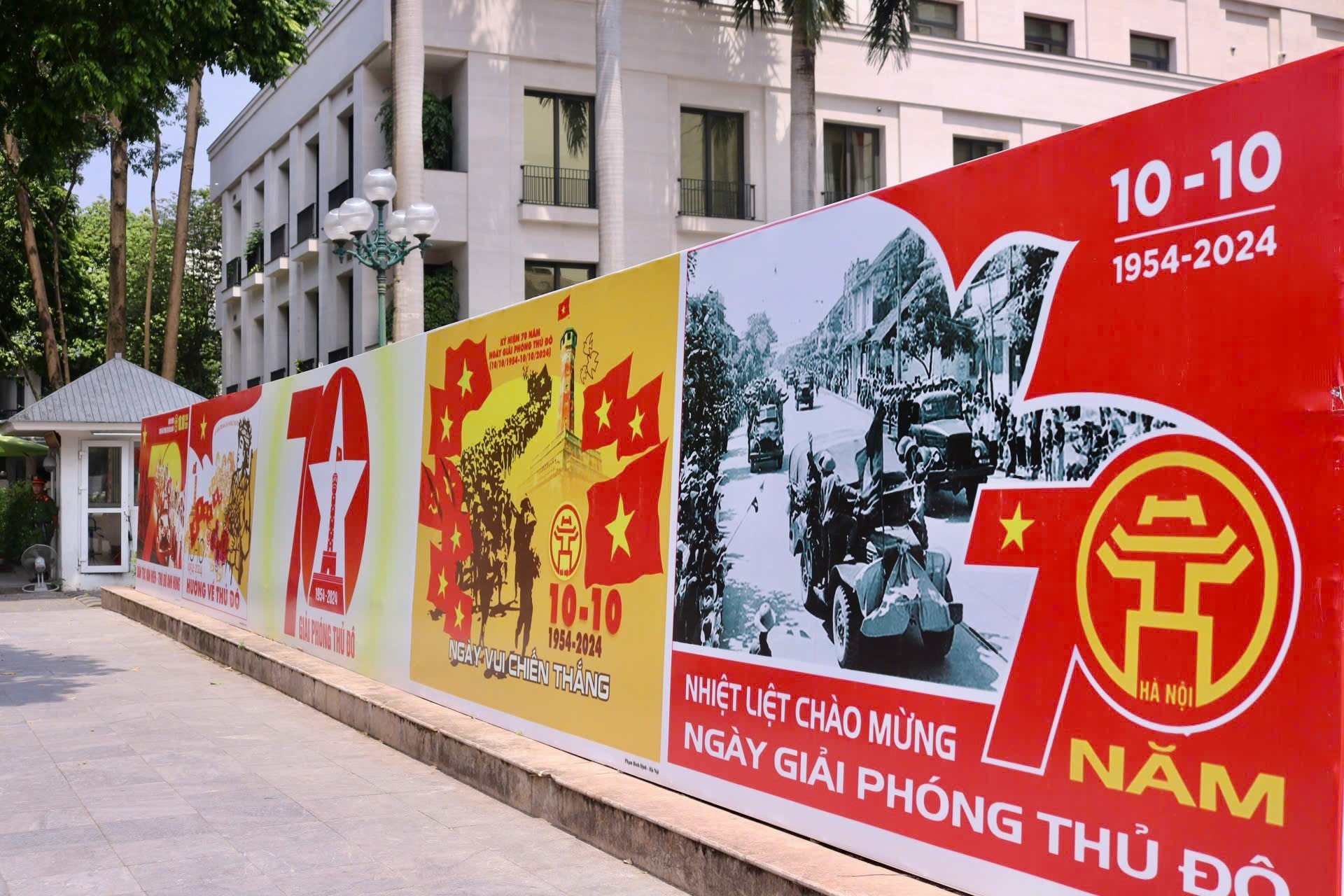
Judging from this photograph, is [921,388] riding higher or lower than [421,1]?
lower

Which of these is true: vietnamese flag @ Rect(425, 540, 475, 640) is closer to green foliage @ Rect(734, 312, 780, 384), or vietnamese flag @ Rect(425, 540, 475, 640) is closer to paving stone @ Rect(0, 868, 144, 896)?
paving stone @ Rect(0, 868, 144, 896)

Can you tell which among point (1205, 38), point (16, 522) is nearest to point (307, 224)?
point (16, 522)

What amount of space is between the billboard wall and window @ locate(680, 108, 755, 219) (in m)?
23.0

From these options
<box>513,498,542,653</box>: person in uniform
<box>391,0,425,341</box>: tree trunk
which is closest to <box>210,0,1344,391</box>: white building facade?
<box>391,0,425,341</box>: tree trunk

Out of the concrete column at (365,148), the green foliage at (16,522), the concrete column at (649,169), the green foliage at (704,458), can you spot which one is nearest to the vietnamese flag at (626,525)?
the green foliage at (704,458)

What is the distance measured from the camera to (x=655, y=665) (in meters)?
6.12

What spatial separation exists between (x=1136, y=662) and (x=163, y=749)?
22.3 feet

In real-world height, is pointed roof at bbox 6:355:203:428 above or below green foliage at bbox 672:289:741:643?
above

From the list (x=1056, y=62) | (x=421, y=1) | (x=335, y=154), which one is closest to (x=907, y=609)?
(x=421, y=1)

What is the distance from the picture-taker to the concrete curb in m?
4.68

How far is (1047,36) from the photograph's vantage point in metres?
35.3

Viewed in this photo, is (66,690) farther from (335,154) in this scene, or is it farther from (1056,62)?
(1056,62)

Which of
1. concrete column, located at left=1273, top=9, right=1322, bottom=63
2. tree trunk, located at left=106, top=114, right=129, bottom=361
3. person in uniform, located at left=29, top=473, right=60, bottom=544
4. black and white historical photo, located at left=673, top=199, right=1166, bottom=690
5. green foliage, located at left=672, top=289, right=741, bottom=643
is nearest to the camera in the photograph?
black and white historical photo, located at left=673, top=199, right=1166, bottom=690

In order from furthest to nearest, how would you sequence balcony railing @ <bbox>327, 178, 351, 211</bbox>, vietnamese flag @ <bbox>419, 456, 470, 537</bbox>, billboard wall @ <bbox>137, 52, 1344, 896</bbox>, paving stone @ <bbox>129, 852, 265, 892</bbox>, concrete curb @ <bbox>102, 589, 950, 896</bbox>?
balcony railing @ <bbox>327, 178, 351, 211</bbox> < vietnamese flag @ <bbox>419, 456, 470, 537</bbox> < paving stone @ <bbox>129, 852, 265, 892</bbox> < concrete curb @ <bbox>102, 589, 950, 896</bbox> < billboard wall @ <bbox>137, 52, 1344, 896</bbox>
